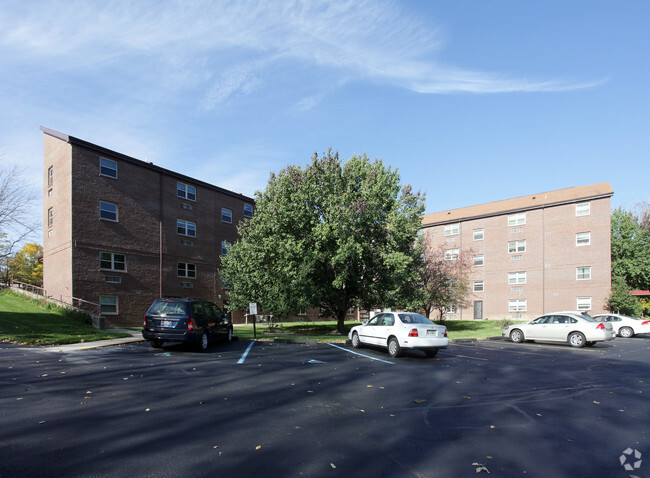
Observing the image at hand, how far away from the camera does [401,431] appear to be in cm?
535

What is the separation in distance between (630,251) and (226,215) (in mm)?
42053

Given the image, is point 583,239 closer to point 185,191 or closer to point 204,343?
point 185,191

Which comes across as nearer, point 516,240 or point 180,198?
point 180,198

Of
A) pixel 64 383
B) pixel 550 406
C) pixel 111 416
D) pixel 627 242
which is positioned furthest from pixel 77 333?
pixel 627 242

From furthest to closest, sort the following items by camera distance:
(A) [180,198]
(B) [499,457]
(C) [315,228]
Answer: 1. (A) [180,198]
2. (C) [315,228]
3. (B) [499,457]

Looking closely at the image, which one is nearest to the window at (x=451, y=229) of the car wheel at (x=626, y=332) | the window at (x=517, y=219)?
the window at (x=517, y=219)

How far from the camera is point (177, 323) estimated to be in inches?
524

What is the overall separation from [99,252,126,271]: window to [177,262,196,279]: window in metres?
4.56

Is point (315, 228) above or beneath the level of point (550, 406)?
above

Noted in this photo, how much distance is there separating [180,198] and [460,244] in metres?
28.9

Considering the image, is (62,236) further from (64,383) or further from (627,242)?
(627,242)

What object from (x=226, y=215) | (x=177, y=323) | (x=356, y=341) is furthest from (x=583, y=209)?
(x=177, y=323)

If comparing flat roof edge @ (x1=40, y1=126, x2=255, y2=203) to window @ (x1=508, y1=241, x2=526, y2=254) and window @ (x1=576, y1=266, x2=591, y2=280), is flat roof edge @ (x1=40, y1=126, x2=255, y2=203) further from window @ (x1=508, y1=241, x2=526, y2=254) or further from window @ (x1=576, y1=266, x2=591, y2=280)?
window @ (x1=576, y1=266, x2=591, y2=280)

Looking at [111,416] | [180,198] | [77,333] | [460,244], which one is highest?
[180,198]
